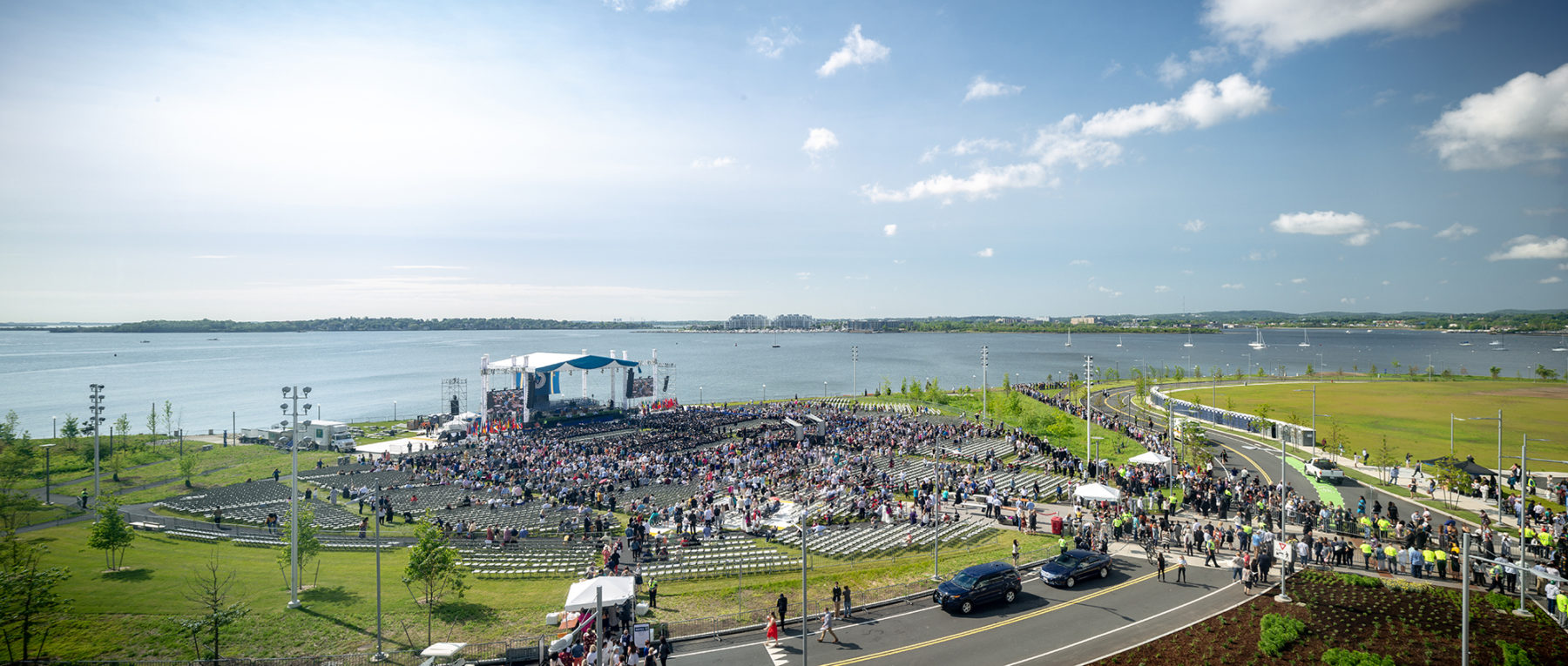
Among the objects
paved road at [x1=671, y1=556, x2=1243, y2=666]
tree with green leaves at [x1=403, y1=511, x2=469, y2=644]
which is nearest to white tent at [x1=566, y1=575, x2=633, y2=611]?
paved road at [x1=671, y1=556, x2=1243, y2=666]

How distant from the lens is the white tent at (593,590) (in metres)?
15.9

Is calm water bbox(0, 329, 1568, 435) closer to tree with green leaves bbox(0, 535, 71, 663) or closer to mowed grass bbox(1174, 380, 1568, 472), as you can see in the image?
mowed grass bbox(1174, 380, 1568, 472)

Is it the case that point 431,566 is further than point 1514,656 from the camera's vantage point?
Yes

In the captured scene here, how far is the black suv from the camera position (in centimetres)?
1930

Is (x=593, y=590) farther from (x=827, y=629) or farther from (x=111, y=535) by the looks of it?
(x=111, y=535)

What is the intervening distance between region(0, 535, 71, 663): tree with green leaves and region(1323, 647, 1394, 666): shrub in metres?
32.0

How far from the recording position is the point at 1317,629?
17.4m

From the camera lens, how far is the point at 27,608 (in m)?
17.1

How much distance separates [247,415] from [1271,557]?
116m

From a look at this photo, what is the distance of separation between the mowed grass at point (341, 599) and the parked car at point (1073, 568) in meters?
1.83

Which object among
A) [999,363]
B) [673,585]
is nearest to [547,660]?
[673,585]

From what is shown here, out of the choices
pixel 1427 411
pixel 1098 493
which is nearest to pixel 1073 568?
pixel 1098 493

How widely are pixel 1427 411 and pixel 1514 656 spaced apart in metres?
61.9

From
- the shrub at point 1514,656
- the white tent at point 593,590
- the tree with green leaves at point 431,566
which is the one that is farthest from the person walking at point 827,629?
the shrub at point 1514,656
